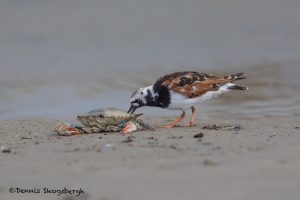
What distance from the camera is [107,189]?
4.96 m

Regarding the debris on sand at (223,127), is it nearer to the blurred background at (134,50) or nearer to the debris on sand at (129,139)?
the debris on sand at (129,139)

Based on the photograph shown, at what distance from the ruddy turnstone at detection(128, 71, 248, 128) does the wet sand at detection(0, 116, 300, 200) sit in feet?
4.20

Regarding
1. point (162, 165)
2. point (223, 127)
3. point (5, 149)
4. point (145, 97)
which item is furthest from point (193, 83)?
point (162, 165)

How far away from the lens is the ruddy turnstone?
9.12m

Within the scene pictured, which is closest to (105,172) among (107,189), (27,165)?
(107,189)

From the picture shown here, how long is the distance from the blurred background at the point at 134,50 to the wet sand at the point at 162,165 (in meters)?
3.22

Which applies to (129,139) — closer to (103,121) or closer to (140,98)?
(103,121)

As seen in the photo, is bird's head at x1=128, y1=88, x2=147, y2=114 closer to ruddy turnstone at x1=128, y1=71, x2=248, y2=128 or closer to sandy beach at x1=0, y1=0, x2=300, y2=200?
ruddy turnstone at x1=128, y1=71, x2=248, y2=128

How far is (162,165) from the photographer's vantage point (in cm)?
553

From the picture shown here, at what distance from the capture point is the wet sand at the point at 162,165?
4.83m

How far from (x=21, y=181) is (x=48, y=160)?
750 millimetres

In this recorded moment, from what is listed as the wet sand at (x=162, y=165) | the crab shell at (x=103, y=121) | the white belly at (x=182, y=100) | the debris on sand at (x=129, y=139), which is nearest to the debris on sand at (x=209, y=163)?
the wet sand at (x=162, y=165)

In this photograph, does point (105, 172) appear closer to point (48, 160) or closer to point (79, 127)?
point (48, 160)

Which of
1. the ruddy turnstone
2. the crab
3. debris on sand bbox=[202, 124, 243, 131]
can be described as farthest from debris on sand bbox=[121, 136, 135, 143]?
the ruddy turnstone
